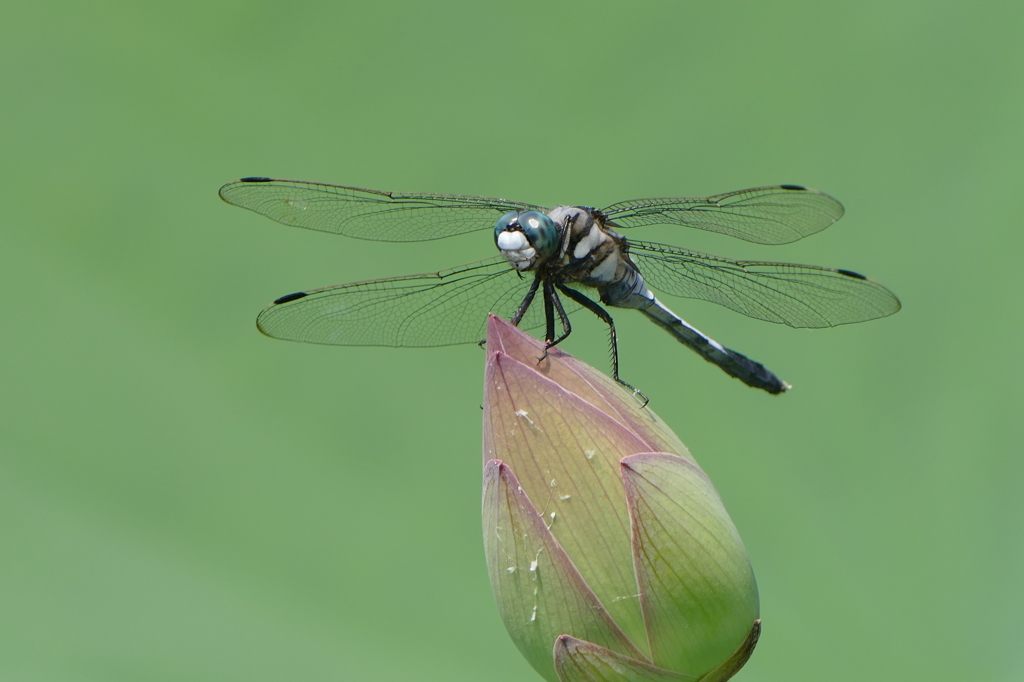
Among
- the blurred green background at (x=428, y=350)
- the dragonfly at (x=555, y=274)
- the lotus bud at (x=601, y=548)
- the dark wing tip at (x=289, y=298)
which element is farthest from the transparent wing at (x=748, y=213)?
the lotus bud at (x=601, y=548)

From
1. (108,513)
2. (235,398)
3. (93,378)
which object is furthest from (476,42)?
(108,513)

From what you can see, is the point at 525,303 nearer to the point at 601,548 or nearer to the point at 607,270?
the point at 607,270

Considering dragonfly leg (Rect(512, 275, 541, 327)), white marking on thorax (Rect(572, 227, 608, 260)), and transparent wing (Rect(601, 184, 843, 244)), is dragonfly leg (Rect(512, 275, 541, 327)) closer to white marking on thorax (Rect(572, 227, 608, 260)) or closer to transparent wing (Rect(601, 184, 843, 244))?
white marking on thorax (Rect(572, 227, 608, 260))

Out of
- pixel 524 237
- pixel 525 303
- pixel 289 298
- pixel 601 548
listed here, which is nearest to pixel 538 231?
pixel 524 237

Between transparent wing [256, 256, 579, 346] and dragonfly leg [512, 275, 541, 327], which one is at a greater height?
transparent wing [256, 256, 579, 346]

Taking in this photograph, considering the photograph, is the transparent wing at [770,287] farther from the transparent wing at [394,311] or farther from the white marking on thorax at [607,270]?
the transparent wing at [394,311]

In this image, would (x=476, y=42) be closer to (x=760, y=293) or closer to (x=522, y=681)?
(x=760, y=293)

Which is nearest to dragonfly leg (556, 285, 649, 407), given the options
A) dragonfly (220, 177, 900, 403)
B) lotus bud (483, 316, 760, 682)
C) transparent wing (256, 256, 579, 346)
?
dragonfly (220, 177, 900, 403)
